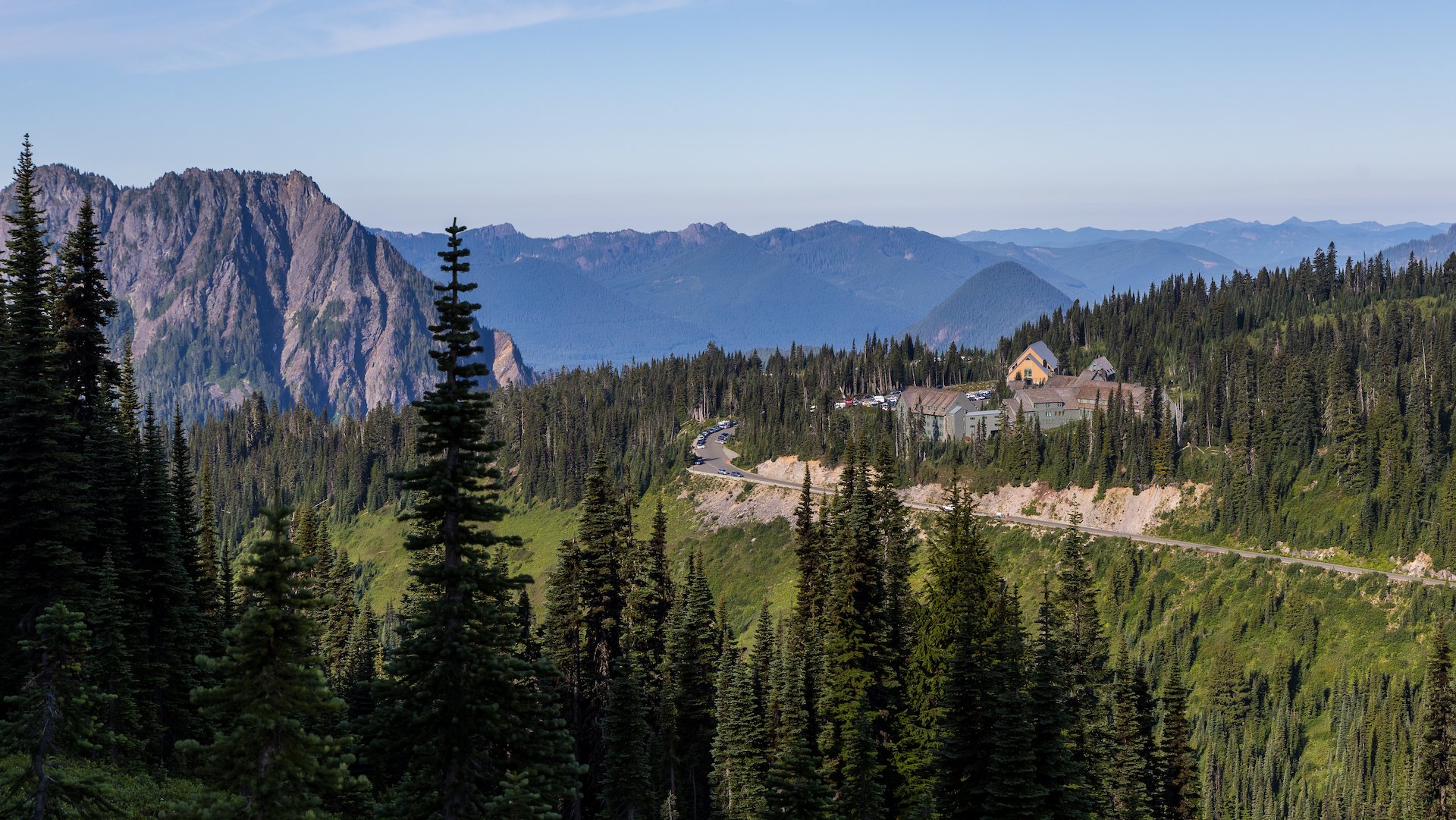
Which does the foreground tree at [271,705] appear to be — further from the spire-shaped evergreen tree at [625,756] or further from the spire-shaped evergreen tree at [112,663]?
the spire-shaped evergreen tree at [625,756]

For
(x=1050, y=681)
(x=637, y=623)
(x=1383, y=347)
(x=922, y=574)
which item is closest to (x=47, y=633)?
(x=1050, y=681)

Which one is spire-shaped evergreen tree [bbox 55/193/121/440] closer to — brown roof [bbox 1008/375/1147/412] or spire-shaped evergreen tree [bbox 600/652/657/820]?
spire-shaped evergreen tree [bbox 600/652/657/820]

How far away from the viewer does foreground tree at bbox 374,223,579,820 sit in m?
23.6

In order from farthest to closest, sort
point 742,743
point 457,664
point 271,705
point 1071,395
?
point 1071,395 < point 742,743 < point 457,664 < point 271,705

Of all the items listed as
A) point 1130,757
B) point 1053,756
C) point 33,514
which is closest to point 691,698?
point 1130,757

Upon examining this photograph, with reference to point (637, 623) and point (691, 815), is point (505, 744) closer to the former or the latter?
point (637, 623)

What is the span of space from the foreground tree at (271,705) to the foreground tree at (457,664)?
11.6 ft

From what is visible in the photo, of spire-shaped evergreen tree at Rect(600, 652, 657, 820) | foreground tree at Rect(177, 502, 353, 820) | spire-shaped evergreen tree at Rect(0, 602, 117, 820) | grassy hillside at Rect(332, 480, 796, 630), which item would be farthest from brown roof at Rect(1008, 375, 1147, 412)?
foreground tree at Rect(177, 502, 353, 820)

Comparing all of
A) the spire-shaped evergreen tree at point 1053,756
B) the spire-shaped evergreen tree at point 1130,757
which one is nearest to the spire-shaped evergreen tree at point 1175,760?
the spire-shaped evergreen tree at point 1130,757

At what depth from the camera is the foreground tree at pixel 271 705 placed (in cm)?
1947

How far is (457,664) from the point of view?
78.4ft

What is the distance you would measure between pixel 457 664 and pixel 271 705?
4771 mm

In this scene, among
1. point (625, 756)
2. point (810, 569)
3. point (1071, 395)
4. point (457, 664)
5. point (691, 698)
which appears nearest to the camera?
point (457, 664)

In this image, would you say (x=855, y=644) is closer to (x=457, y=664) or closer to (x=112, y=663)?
(x=112, y=663)
